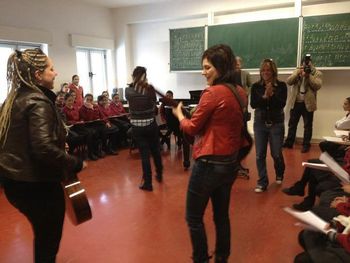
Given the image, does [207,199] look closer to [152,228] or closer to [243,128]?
[243,128]

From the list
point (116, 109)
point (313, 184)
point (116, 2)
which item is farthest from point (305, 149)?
point (116, 2)

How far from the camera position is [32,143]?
146 centimetres

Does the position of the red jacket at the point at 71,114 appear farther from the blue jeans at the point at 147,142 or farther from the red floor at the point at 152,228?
the blue jeans at the point at 147,142

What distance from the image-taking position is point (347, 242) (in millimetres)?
1463

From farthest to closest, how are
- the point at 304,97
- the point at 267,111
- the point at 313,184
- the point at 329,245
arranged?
1. the point at 304,97
2. the point at 267,111
3. the point at 313,184
4. the point at 329,245

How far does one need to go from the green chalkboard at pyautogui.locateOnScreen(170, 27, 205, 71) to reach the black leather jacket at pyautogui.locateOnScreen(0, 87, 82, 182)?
5795mm

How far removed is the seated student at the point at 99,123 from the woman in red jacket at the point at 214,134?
3.90 meters

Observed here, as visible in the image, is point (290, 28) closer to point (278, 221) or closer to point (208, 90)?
point (278, 221)

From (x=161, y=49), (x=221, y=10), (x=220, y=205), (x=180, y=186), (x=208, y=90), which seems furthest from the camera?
(x=161, y=49)

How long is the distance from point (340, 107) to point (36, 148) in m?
5.93

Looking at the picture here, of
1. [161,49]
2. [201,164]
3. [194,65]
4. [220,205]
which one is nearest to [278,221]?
[220,205]

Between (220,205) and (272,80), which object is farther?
(272,80)

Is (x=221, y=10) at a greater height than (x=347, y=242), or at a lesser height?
greater

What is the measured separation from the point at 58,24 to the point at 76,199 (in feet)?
20.1
